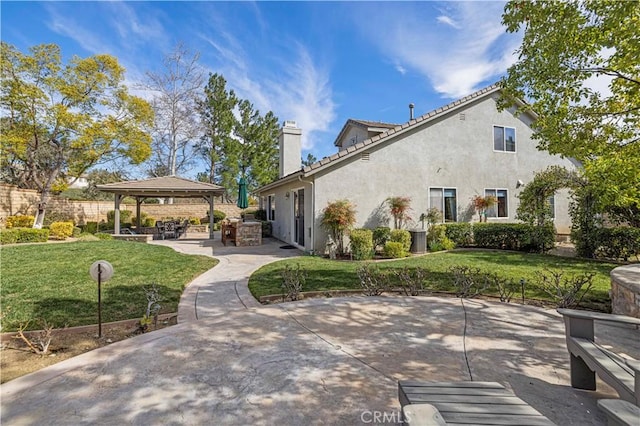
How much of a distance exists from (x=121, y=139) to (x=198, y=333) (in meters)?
20.6

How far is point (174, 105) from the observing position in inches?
1022

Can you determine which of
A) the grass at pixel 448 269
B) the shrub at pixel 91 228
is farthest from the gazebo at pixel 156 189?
the grass at pixel 448 269

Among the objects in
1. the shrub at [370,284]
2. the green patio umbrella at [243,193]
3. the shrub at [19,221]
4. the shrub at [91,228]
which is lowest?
the shrub at [370,284]

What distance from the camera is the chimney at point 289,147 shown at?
627 inches

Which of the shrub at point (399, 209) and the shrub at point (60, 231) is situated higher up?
the shrub at point (399, 209)

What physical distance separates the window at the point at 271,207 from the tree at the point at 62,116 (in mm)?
9784

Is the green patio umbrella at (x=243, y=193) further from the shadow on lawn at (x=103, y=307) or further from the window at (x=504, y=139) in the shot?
the window at (x=504, y=139)

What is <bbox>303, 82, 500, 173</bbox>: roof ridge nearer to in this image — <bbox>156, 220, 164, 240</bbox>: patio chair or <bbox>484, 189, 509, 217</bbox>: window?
<bbox>484, 189, 509, 217</bbox>: window

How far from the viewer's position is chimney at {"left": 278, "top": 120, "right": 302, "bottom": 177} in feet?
52.2

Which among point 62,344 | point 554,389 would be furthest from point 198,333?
point 554,389

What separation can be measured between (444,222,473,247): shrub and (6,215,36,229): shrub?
832 inches

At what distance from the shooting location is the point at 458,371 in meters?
3.04

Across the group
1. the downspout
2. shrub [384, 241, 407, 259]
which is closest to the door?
the downspout

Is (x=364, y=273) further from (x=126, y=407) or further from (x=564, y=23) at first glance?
(x=564, y=23)
